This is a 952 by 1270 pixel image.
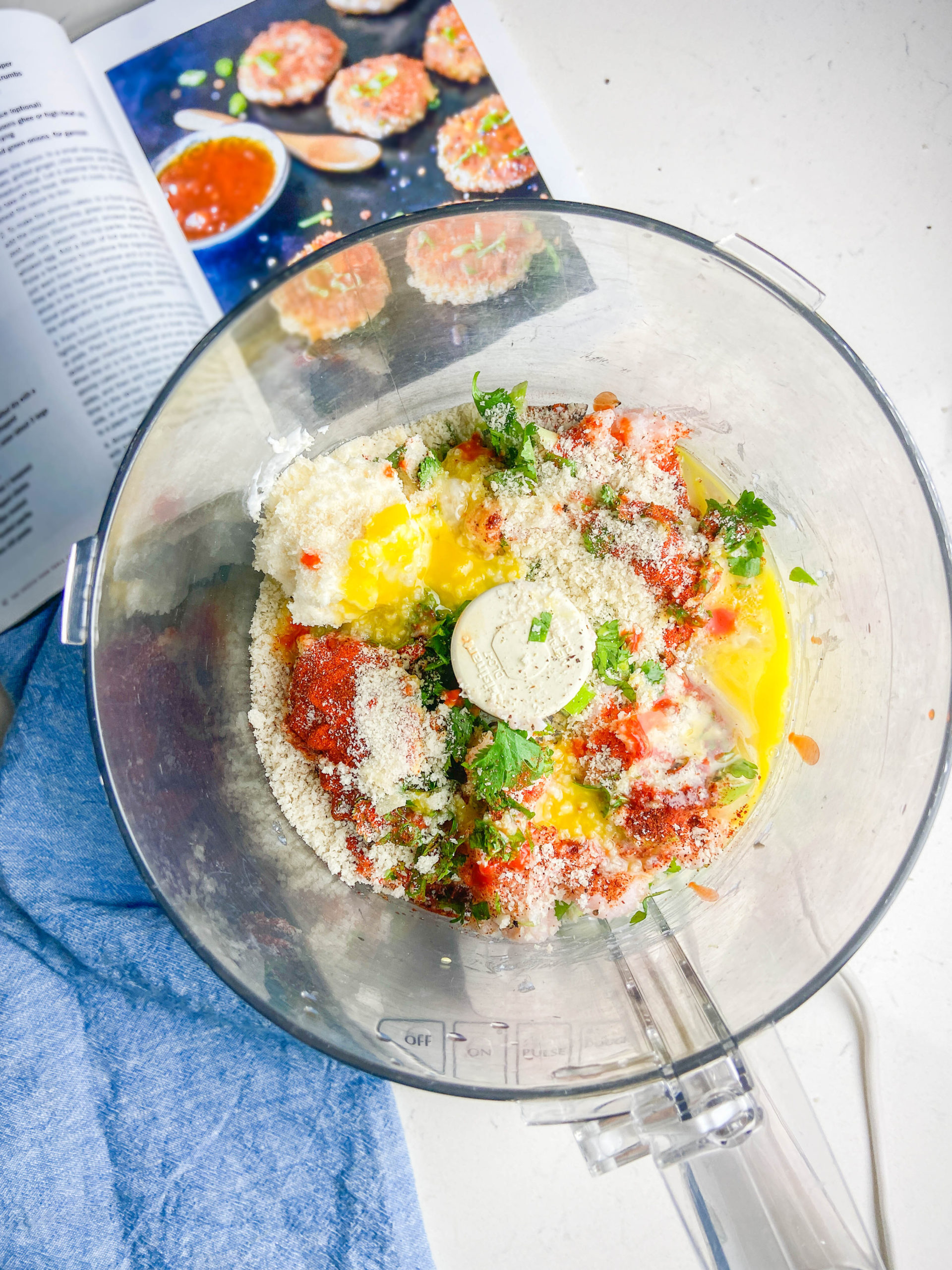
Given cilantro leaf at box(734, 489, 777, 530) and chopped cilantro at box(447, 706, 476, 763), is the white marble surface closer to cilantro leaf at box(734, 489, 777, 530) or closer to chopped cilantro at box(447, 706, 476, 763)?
cilantro leaf at box(734, 489, 777, 530)

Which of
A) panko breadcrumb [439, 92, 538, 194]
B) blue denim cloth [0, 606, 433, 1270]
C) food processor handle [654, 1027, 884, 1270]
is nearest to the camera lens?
food processor handle [654, 1027, 884, 1270]

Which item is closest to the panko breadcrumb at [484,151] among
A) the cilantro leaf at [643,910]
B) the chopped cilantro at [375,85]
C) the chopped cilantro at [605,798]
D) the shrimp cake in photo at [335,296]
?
the chopped cilantro at [375,85]

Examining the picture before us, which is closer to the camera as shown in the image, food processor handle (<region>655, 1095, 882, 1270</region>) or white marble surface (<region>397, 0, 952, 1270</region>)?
food processor handle (<region>655, 1095, 882, 1270</region>)

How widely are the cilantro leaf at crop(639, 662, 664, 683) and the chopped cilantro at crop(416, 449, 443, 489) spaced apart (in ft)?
1.27

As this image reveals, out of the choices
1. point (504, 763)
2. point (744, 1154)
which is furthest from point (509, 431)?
point (744, 1154)

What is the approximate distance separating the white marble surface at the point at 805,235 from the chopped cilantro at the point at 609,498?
517 mm

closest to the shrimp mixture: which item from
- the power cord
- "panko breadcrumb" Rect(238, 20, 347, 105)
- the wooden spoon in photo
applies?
the power cord

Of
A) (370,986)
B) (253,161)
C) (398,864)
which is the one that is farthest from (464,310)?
(370,986)

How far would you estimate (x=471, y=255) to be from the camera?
3.48ft

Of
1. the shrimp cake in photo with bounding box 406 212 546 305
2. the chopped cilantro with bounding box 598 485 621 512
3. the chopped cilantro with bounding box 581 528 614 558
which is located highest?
the shrimp cake in photo with bounding box 406 212 546 305

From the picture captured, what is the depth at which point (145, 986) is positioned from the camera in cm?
127

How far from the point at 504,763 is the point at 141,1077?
74cm

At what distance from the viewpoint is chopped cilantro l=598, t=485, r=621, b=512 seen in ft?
3.76

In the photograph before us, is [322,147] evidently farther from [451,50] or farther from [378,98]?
[451,50]
